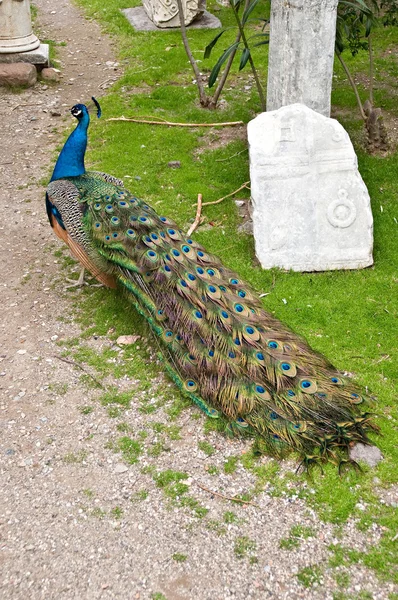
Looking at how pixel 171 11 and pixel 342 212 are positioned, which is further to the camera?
pixel 171 11

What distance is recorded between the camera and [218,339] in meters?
3.94

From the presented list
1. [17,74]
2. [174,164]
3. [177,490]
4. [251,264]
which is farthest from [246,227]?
[17,74]

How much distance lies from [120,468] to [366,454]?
138 centimetres

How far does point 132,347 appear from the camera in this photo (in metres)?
4.79

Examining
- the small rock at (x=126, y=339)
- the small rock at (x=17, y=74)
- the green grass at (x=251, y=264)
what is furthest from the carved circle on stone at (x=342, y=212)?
the small rock at (x=17, y=74)

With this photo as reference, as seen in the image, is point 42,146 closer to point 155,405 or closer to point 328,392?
point 155,405

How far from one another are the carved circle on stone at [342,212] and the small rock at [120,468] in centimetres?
264

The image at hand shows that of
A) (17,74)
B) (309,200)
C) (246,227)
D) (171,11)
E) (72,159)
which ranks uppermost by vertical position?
(72,159)

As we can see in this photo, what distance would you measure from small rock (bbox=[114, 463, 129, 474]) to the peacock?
0.56 meters

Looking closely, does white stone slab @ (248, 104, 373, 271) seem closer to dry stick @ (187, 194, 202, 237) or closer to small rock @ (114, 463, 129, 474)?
dry stick @ (187, 194, 202, 237)

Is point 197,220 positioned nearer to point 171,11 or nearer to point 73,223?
point 73,223

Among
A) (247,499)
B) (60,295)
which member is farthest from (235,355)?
(60,295)

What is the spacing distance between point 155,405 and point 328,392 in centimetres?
113

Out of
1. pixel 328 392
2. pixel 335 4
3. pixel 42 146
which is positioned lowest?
pixel 42 146
